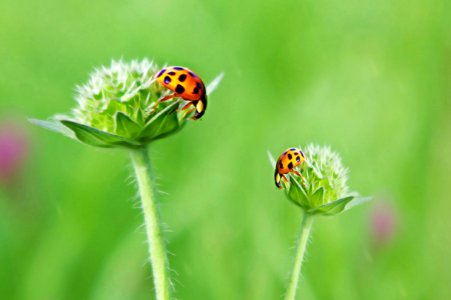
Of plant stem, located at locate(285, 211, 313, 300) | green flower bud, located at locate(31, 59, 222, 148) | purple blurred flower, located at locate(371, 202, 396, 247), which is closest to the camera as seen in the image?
plant stem, located at locate(285, 211, 313, 300)

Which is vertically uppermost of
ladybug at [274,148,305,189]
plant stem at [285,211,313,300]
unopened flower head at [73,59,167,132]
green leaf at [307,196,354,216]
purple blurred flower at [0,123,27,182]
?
purple blurred flower at [0,123,27,182]

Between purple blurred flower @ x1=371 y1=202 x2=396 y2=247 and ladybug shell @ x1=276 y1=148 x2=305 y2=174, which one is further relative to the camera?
purple blurred flower @ x1=371 y1=202 x2=396 y2=247

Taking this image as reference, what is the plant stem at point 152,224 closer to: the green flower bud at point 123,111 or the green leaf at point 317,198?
the green flower bud at point 123,111

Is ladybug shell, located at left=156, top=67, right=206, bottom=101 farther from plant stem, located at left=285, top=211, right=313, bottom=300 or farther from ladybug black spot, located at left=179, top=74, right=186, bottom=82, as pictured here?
plant stem, located at left=285, top=211, right=313, bottom=300

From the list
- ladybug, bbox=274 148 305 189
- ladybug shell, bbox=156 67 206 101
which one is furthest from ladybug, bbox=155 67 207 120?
ladybug, bbox=274 148 305 189

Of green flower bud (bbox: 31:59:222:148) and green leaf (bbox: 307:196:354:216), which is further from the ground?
green flower bud (bbox: 31:59:222:148)

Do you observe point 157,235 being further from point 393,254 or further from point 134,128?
point 393,254

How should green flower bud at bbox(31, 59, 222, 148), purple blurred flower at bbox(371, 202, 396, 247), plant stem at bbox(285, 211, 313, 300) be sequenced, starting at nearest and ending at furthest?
plant stem at bbox(285, 211, 313, 300)
green flower bud at bbox(31, 59, 222, 148)
purple blurred flower at bbox(371, 202, 396, 247)
